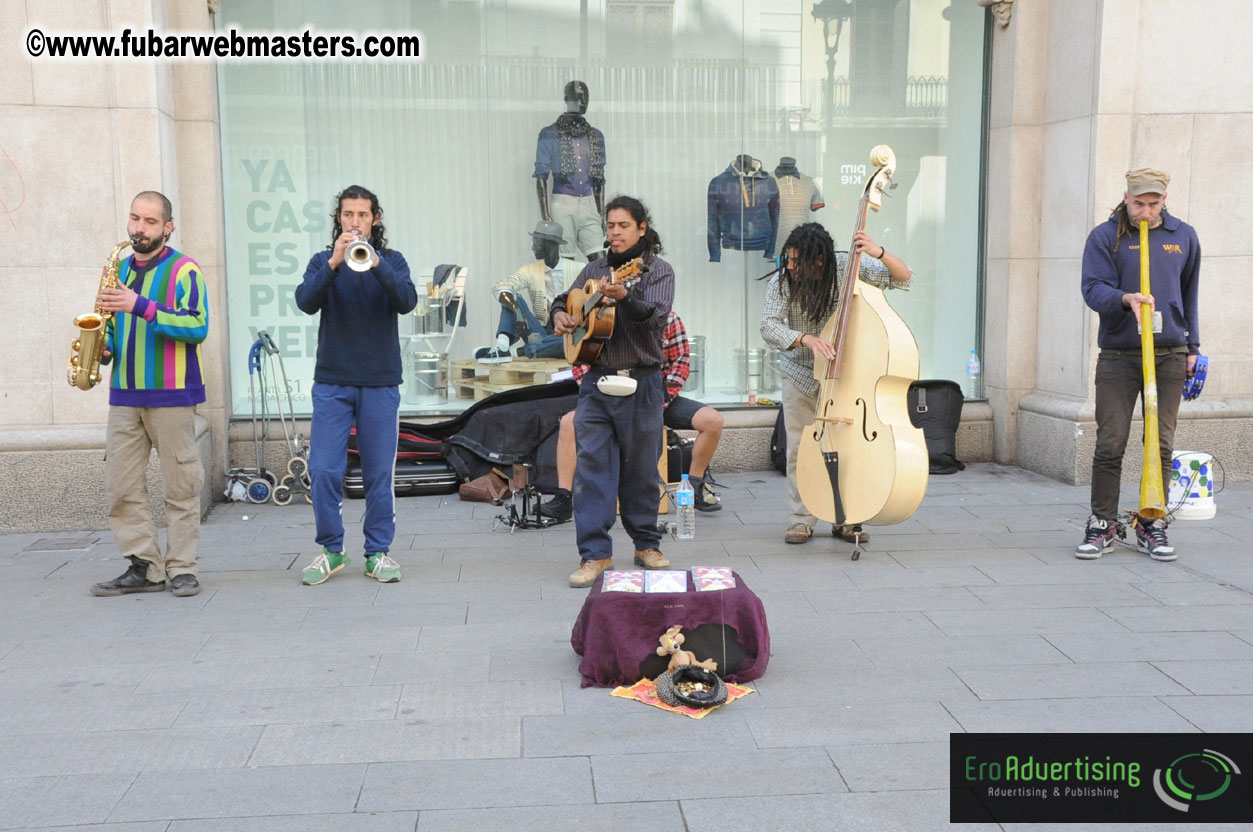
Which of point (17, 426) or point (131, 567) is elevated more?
point (17, 426)

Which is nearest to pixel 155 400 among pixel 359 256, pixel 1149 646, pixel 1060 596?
pixel 359 256

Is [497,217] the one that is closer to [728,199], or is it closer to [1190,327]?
[728,199]

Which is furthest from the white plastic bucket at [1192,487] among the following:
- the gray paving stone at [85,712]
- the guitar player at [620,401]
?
the gray paving stone at [85,712]

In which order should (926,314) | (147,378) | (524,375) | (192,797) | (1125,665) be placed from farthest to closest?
(926,314) < (524,375) < (147,378) < (1125,665) < (192,797)

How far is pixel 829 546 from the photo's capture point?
6.66m

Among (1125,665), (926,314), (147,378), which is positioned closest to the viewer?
(1125,665)

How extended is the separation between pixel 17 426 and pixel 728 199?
5.21 m

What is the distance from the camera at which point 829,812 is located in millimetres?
3418

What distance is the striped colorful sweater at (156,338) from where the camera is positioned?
18.8ft

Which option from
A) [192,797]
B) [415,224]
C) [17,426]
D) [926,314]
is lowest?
[192,797]

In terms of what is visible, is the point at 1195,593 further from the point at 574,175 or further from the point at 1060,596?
the point at 574,175

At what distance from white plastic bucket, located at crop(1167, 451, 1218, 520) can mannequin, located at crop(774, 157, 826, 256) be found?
3.41 meters

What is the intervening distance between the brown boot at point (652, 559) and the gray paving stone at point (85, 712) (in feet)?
8.03

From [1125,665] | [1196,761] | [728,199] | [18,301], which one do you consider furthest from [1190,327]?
[18,301]
